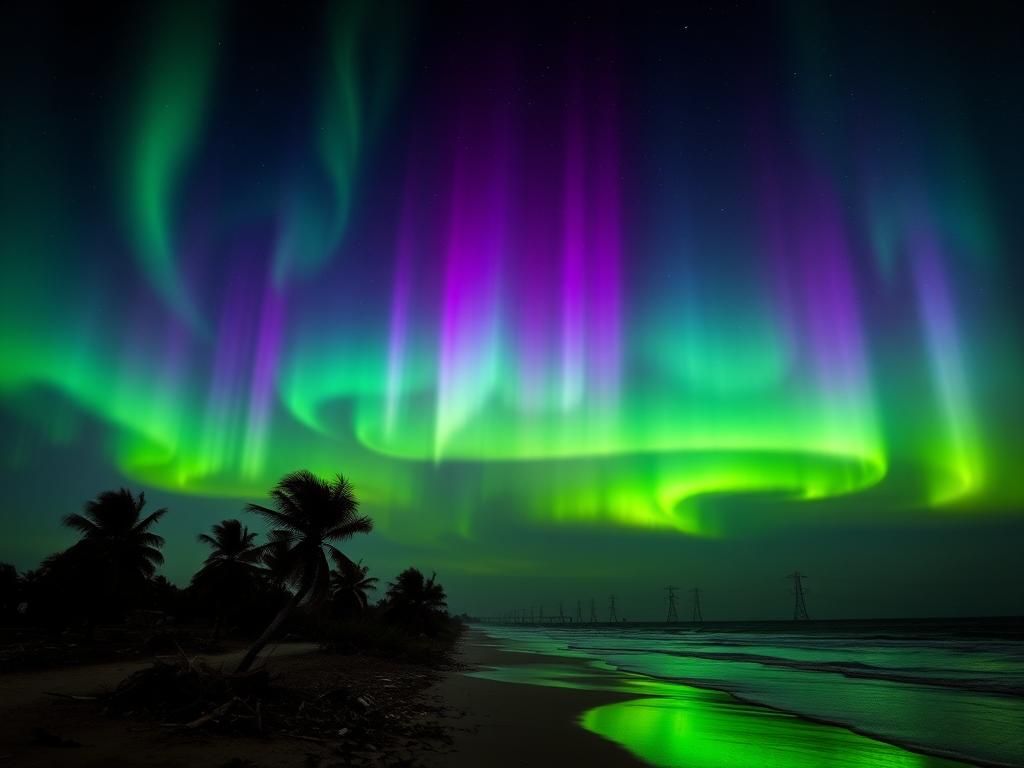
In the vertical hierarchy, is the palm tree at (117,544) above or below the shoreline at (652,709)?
above

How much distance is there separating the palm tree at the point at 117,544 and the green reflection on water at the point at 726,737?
35359 millimetres

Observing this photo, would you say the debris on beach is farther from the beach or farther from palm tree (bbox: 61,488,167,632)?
palm tree (bbox: 61,488,167,632)

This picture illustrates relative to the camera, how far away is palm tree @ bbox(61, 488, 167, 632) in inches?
1527

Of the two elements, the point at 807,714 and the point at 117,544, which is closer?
the point at 807,714

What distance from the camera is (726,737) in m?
17.2

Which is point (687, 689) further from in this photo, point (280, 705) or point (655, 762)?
point (280, 705)

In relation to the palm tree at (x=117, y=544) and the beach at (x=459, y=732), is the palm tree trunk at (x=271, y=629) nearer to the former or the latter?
the beach at (x=459, y=732)

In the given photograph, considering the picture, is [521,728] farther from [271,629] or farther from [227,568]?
[227,568]

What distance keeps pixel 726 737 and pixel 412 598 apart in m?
51.5

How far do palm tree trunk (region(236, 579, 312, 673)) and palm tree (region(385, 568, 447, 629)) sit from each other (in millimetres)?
42329

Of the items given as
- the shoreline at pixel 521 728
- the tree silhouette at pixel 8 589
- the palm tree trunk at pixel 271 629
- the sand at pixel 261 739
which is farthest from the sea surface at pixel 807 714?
the tree silhouette at pixel 8 589

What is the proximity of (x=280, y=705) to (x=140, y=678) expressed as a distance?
320cm

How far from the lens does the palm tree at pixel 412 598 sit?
204 feet

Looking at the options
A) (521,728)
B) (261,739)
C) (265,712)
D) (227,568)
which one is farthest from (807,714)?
(227,568)
